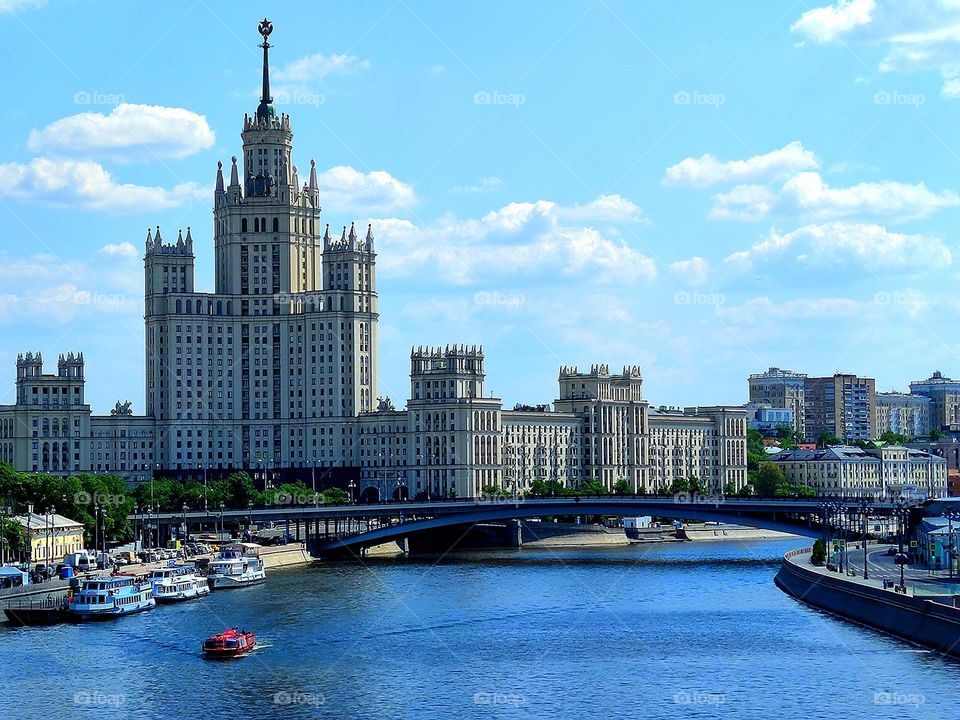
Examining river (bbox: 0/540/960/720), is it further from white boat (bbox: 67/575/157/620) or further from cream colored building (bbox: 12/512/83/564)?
cream colored building (bbox: 12/512/83/564)

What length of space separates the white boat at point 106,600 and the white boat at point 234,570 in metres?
17.4

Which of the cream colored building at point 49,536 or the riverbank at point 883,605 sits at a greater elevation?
the cream colored building at point 49,536

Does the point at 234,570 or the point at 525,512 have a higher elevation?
the point at 525,512

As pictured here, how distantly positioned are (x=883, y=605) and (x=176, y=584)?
167ft

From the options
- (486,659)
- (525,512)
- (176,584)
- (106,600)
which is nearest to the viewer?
(486,659)

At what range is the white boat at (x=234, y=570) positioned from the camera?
139625 millimetres

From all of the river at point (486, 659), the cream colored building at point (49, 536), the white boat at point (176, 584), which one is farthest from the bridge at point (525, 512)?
the white boat at point (176, 584)

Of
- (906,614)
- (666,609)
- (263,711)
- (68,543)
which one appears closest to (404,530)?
(68,543)

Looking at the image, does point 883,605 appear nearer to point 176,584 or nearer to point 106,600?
point 106,600

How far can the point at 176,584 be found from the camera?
129 metres

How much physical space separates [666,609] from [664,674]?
27403mm

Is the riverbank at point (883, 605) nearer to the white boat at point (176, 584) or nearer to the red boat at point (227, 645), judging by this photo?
the red boat at point (227, 645)

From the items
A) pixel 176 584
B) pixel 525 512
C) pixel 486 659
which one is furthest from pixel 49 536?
pixel 486 659

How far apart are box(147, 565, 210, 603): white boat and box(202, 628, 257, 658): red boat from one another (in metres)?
28.9
